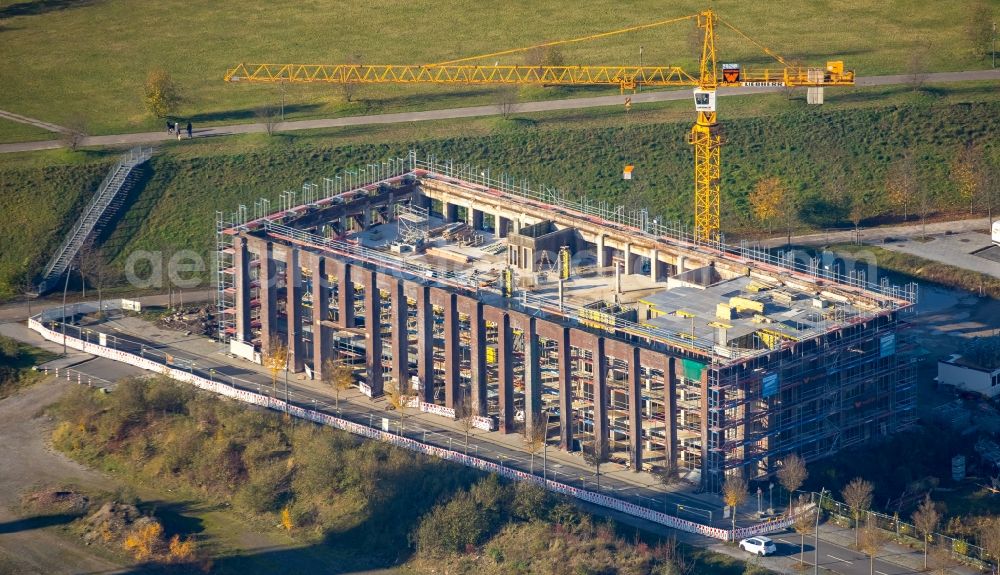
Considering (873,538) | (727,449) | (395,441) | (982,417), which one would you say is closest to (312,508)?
(395,441)

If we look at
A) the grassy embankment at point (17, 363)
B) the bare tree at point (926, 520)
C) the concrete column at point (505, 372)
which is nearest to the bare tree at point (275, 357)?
the grassy embankment at point (17, 363)

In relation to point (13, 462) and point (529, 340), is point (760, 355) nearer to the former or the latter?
point (529, 340)

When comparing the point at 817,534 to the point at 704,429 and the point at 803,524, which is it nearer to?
the point at 803,524

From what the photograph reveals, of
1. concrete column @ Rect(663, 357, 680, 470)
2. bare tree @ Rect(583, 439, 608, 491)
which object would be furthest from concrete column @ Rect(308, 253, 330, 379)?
concrete column @ Rect(663, 357, 680, 470)

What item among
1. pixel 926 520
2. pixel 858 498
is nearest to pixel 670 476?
pixel 858 498

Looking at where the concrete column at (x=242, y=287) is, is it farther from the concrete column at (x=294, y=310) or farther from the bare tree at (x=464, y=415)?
the bare tree at (x=464, y=415)

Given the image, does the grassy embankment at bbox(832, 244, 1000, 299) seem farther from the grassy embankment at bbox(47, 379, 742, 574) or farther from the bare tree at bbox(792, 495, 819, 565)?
the grassy embankment at bbox(47, 379, 742, 574)
